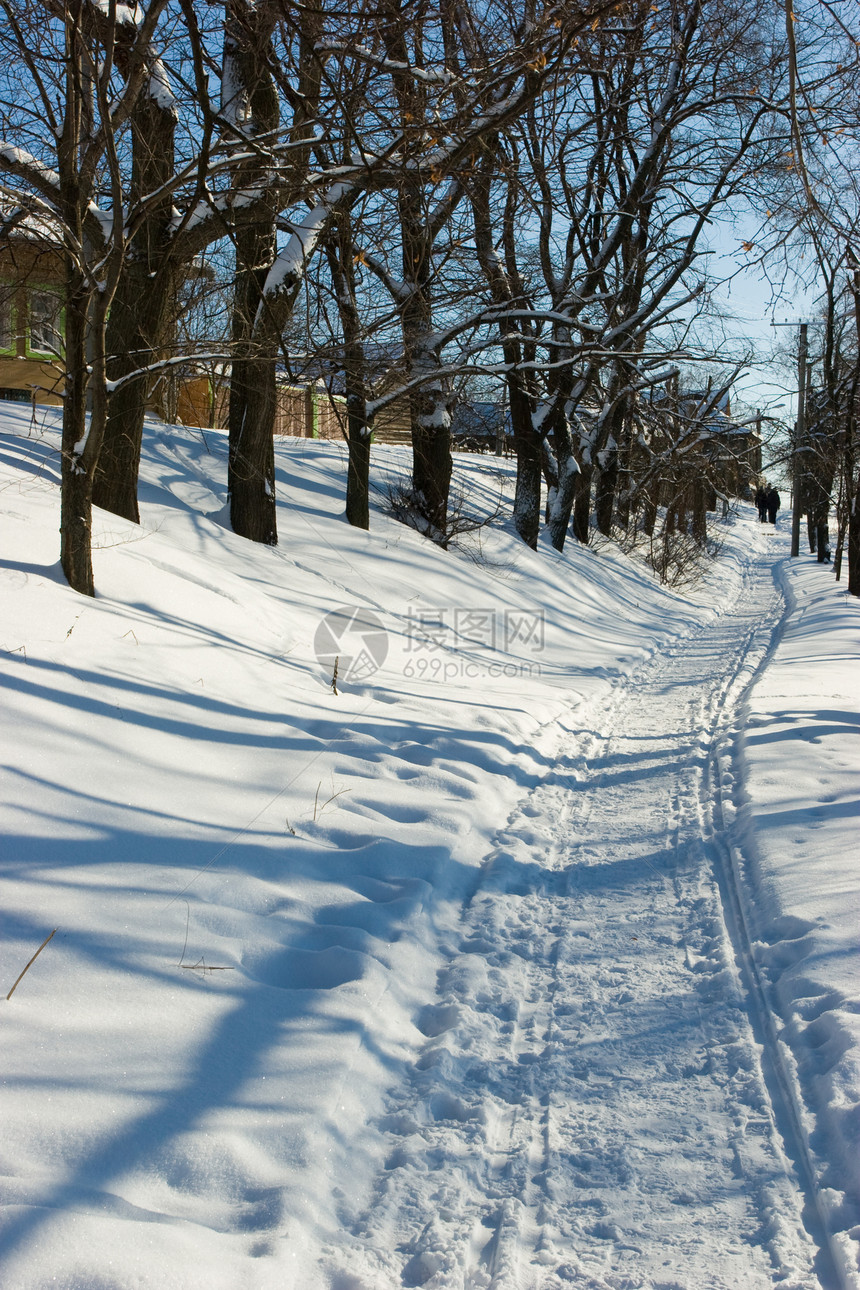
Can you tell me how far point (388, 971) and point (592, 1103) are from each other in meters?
0.94

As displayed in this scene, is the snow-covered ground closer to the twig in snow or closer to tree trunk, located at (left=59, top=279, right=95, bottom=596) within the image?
the twig in snow

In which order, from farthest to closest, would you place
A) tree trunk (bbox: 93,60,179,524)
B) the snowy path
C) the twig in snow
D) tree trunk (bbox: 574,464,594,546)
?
1. tree trunk (bbox: 574,464,594,546)
2. tree trunk (bbox: 93,60,179,524)
3. the twig in snow
4. the snowy path

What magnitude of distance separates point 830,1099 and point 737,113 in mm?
14806

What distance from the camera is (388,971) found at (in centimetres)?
339

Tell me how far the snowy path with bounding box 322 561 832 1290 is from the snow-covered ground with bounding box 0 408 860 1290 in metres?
0.01

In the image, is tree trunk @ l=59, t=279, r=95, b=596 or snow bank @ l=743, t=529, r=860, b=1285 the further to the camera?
tree trunk @ l=59, t=279, r=95, b=596

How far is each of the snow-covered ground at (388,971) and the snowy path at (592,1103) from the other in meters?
0.01

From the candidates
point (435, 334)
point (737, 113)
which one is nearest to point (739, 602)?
point (737, 113)

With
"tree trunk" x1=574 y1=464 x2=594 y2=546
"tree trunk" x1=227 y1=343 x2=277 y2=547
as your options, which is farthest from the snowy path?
"tree trunk" x1=574 y1=464 x2=594 y2=546

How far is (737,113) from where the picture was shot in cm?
1338

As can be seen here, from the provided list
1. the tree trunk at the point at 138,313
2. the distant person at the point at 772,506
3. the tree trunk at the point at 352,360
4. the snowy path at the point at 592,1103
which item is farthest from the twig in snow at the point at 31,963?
the distant person at the point at 772,506

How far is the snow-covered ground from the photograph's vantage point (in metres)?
2.26

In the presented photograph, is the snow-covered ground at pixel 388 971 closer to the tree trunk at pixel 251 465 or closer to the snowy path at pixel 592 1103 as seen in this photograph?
the snowy path at pixel 592 1103

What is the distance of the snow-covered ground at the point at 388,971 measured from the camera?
2.26 meters
